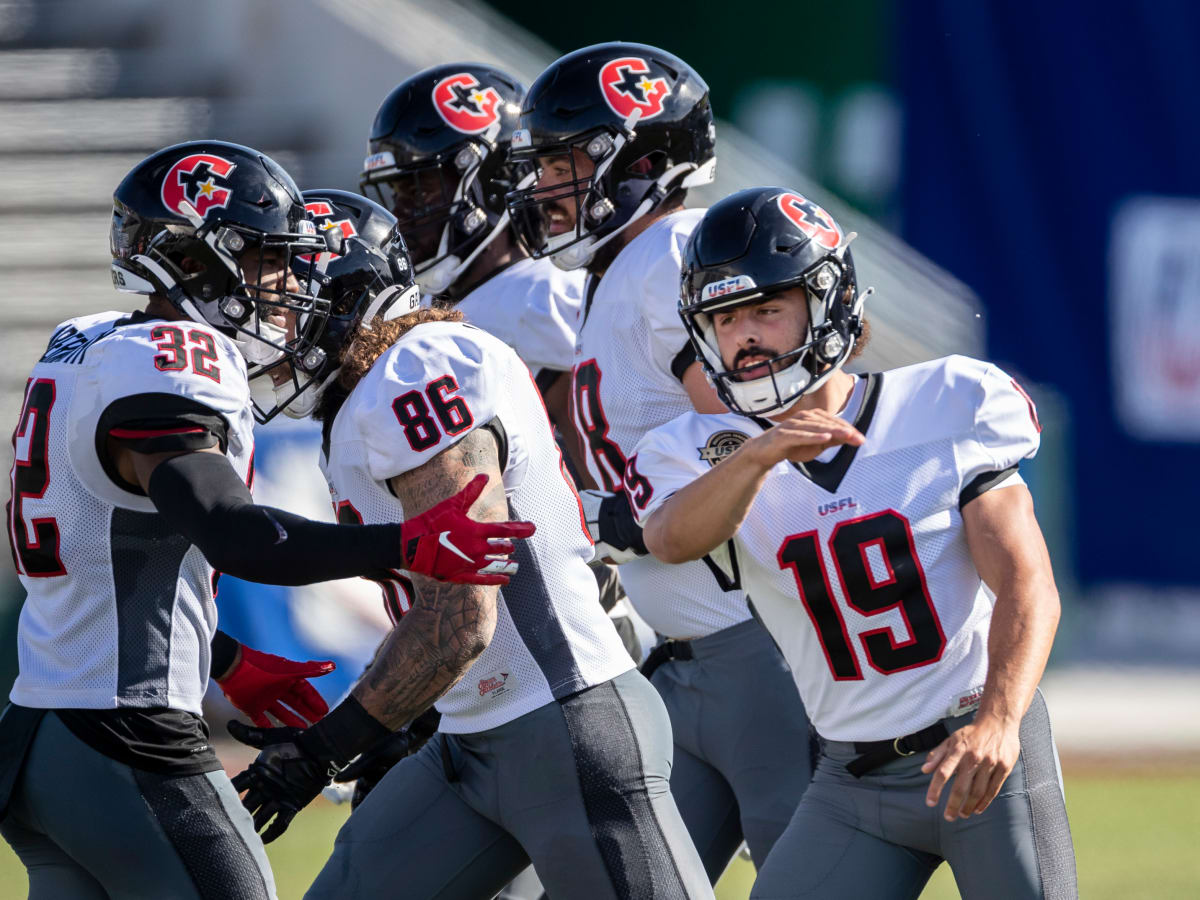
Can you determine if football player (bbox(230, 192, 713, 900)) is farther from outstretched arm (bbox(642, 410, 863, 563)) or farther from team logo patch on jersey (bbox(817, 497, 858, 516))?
team logo patch on jersey (bbox(817, 497, 858, 516))

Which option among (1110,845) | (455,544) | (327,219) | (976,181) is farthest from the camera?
(976,181)

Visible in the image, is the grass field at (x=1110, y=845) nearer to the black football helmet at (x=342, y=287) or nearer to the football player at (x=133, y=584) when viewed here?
the black football helmet at (x=342, y=287)

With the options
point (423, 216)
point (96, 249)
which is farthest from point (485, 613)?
point (96, 249)

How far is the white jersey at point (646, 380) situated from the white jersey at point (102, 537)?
46.6 inches

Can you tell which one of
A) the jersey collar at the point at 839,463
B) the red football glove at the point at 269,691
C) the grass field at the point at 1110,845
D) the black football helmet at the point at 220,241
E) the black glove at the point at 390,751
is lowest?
the grass field at the point at 1110,845

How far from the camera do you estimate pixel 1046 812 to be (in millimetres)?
2689

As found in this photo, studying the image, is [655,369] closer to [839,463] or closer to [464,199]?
[839,463]

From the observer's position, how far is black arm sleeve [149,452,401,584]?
2.38 meters

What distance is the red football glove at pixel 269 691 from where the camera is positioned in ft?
10.3

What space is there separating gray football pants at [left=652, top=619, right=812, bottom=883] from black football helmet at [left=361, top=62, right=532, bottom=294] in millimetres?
1430

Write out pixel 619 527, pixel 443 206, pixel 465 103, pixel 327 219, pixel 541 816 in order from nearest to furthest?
pixel 541 816, pixel 619 527, pixel 327 219, pixel 443 206, pixel 465 103

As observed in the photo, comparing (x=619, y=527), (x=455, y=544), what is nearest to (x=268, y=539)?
(x=455, y=544)

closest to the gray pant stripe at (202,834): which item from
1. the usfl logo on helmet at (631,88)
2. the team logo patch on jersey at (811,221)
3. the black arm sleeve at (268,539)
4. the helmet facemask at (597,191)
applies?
the black arm sleeve at (268,539)

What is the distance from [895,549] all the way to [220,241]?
1293 mm
